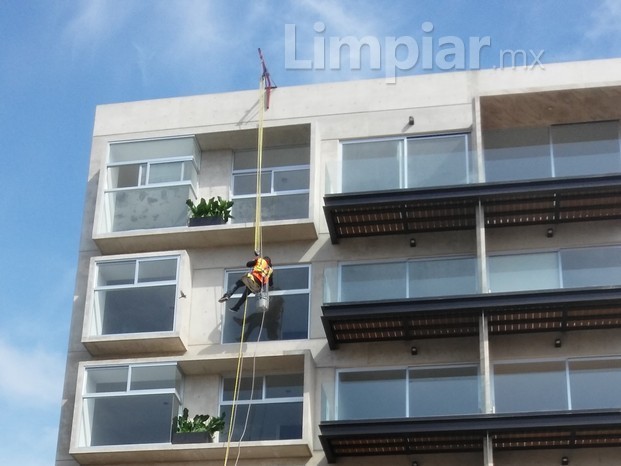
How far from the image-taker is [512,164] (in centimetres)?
2788

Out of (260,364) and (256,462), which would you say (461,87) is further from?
(256,462)

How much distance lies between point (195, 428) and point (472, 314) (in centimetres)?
613

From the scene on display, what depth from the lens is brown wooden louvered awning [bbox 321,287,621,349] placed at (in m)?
26.1

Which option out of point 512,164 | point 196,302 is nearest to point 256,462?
point 196,302

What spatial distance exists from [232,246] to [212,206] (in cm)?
100

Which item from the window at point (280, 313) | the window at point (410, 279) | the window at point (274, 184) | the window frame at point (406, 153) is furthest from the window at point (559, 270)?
the window at point (274, 184)

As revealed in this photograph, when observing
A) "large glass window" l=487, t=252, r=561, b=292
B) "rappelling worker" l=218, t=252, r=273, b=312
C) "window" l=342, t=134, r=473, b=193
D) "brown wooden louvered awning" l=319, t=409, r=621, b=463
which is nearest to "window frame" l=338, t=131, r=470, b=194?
"window" l=342, t=134, r=473, b=193

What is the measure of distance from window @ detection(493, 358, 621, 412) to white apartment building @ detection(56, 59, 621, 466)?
4cm

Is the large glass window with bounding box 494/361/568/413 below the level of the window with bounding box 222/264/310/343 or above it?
below

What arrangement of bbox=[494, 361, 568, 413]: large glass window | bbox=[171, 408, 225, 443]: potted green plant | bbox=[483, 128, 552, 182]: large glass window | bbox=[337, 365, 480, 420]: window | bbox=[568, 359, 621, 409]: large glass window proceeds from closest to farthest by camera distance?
bbox=[568, 359, 621, 409]: large glass window
bbox=[494, 361, 568, 413]: large glass window
bbox=[337, 365, 480, 420]: window
bbox=[171, 408, 225, 443]: potted green plant
bbox=[483, 128, 552, 182]: large glass window

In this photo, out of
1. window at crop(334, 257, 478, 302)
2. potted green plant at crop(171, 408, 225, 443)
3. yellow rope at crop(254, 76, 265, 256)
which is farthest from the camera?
yellow rope at crop(254, 76, 265, 256)

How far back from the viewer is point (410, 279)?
27.1 meters

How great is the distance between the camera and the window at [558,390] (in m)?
25.1

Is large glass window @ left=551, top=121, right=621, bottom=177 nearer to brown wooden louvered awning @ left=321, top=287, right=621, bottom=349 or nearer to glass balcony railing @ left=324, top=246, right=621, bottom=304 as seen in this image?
glass balcony railing @ left=324, top=246, right=621, bottom=304
